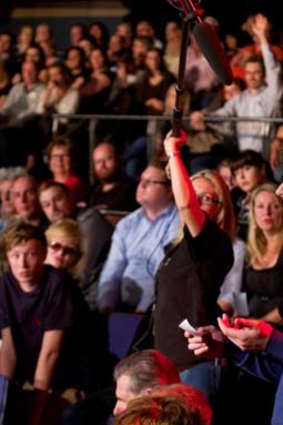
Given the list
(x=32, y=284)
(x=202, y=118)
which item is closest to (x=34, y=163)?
(x=202, y=118)

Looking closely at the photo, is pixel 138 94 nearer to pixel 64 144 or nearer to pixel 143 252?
A: pixel 64 144

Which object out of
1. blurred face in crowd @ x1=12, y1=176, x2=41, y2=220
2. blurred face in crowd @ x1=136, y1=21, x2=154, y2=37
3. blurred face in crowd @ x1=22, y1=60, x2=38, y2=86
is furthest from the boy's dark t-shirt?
blurred face in crowd @ x1=136, y1=21, x2=154, y2=37

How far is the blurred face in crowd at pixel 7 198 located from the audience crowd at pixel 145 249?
2 centimetres

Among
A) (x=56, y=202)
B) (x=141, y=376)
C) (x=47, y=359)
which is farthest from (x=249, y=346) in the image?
(x=56, y=202)

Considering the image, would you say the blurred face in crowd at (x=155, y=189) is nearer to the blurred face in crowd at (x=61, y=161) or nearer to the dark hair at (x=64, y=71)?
the blurred face in crowd at (x=61, y=161)

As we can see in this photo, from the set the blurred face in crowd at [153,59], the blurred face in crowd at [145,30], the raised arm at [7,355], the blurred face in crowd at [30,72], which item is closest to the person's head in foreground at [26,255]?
the raised arm at [7,355]

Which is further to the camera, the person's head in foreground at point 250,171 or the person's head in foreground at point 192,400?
the person's head in foreground at point 250,171

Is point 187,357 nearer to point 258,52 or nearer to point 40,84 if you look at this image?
point 258,52

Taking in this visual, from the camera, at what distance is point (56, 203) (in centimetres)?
711

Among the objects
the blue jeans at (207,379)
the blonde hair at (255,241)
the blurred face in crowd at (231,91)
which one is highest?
the blurred face in crowd at (231,91)

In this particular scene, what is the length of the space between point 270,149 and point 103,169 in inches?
51.2

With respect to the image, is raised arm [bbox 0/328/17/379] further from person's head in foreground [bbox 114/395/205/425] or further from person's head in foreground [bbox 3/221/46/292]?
person's head in foreground [bbox 114/395/205/425]

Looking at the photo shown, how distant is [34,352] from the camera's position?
17.6 feet

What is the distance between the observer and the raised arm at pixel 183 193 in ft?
14.3
